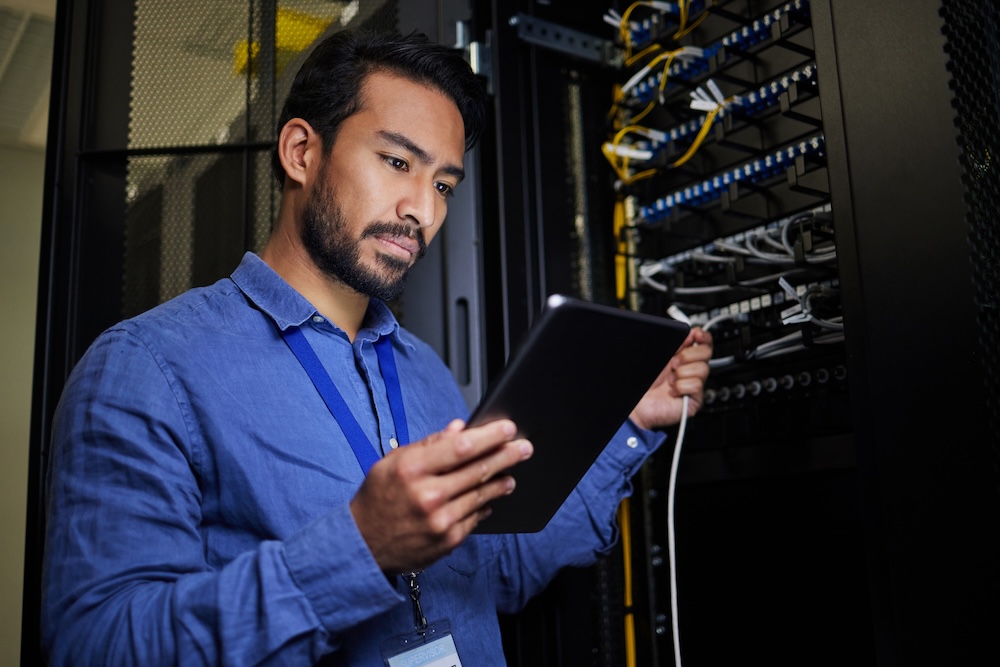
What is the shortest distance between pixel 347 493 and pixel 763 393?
0.69 m

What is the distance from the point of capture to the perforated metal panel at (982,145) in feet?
2.86

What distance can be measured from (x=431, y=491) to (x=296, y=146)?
0.80 metres

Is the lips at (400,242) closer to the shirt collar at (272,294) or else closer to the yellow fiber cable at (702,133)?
the shirt collar at (272,294)

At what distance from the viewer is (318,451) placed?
106cm

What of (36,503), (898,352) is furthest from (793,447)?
(36,503)

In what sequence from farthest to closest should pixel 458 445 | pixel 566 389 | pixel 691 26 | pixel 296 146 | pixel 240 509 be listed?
pixel 691 26 < pixel 296 146 < pixel 240 509 < pixel 566 389 < pixel 458 445

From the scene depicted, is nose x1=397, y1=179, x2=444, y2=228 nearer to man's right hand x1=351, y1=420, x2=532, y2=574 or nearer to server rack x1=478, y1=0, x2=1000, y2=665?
server rack x1=478, y1=0, x2=1000, y2=665

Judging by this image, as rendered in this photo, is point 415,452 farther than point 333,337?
No

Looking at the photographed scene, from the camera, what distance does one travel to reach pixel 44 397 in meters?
1.36

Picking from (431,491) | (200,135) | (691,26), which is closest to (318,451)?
(431,491)

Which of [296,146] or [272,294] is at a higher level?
[296,146]

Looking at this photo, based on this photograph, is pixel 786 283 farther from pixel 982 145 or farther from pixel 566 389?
pixel 566 389

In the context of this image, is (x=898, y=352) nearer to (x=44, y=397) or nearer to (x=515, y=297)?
(x=515, y=297)

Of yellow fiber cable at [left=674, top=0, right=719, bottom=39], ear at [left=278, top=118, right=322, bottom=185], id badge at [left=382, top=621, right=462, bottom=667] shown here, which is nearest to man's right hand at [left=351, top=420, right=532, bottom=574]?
id badge at [left=382, top=621, right=462, bottom=667]
